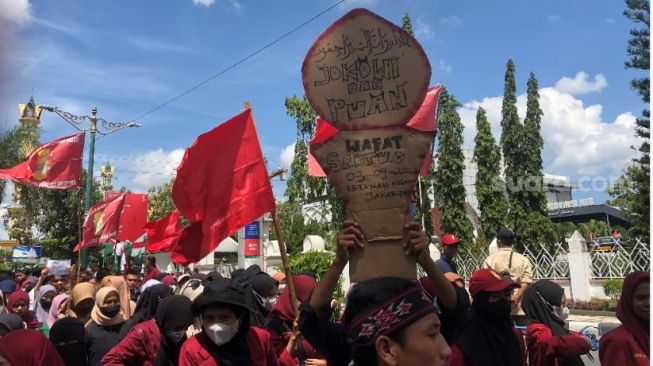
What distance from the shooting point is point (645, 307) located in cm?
258

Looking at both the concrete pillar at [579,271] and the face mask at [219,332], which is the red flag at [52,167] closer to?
the face mask at [219,332]

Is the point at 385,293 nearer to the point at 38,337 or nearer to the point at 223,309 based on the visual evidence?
the point at 223,309

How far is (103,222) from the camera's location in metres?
11.2

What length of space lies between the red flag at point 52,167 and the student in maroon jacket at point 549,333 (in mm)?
9960

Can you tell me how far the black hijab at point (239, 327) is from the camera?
2.76 m

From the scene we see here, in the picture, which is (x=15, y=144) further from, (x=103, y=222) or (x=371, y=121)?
(x=371, y=121)

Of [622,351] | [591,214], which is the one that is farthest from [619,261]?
[591,214]

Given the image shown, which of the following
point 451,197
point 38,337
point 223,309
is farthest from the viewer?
point 451,197

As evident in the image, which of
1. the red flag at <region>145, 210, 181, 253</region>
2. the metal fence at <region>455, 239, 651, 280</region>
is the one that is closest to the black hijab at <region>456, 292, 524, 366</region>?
the red flag at <region>145, 210, 181, 253</region>

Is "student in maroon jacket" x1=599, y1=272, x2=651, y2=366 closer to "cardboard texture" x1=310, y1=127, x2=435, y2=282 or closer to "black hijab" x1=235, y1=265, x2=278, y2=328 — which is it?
"cardboard texture" x1=310, y1=127, x2=435, y2=282

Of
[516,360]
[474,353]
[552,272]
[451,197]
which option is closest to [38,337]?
[474,353]

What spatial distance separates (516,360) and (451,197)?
1096 inches

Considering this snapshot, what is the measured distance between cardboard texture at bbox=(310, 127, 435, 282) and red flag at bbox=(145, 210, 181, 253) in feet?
22.3

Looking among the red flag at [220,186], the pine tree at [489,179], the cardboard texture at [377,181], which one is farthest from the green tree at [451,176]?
the cardboard texture at [377,181]
